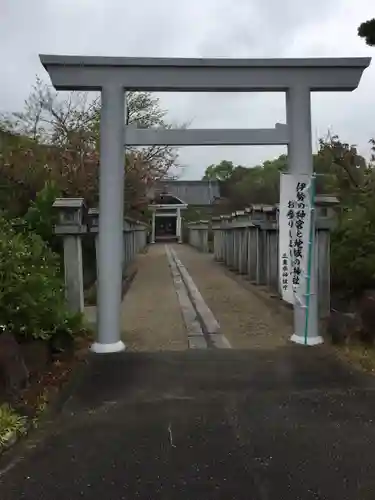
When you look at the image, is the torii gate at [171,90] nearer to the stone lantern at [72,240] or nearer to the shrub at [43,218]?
the stone lantern at [72,240]

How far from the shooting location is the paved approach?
3.24 metres

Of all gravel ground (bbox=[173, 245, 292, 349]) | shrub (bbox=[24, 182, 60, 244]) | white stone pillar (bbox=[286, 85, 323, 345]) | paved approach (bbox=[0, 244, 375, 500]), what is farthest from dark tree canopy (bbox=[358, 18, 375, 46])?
shrub (bbox=[24, 182, 60, 244])

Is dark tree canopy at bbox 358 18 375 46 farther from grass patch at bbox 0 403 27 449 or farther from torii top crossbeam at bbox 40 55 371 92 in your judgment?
grass patch at bbox 0 403 27 449

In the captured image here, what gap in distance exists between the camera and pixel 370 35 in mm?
7805

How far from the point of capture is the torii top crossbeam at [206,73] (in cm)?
645

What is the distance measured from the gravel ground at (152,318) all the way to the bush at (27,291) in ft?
4.51

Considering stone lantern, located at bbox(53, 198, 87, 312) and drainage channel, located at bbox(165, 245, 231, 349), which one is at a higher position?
stone lantern, located at bbox(53, 198, 87, 312)

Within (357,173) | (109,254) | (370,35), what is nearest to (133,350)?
(109,254)

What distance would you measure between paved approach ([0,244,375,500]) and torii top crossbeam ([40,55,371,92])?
140 inches

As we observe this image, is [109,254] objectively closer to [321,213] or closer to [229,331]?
[229,331]

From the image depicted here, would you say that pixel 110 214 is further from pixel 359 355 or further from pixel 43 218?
pixel 359 355

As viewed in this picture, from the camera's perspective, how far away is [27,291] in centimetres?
550

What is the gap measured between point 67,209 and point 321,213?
3.86 m

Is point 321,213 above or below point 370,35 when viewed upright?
below
